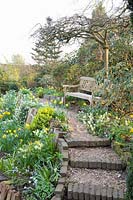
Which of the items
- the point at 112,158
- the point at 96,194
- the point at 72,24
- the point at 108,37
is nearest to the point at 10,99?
the point at 72,24

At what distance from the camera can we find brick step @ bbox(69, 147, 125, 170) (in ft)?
14.5

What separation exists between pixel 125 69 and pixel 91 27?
→ 7.36 ft

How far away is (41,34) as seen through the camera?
9.05 metres

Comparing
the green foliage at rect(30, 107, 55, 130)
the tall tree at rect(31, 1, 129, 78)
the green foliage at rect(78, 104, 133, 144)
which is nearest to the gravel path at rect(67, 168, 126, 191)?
the green foliage at rect(78, 104, 133, 144)

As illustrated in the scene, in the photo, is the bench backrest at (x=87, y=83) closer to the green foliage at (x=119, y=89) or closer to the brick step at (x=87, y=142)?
the green foliage at (x=119, y=89)

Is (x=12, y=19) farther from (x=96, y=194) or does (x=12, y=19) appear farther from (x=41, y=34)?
(x=96, y=194)

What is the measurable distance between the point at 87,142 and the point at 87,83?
14.2 feet

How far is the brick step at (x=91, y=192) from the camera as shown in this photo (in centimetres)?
365

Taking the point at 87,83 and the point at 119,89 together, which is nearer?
the point at 119,89

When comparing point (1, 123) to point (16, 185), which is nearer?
point (16, 185)

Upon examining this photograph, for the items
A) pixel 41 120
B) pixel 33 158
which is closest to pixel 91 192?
pixel 33 158

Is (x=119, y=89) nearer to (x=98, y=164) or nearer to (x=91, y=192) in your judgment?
(x=98, y=164)

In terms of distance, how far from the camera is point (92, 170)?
4410mm

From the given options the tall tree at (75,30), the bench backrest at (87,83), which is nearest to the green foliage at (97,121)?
the tall tree at (75,30)
